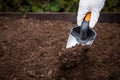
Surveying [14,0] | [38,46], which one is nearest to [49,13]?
[14,0]

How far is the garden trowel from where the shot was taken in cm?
181

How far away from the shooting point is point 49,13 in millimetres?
2588

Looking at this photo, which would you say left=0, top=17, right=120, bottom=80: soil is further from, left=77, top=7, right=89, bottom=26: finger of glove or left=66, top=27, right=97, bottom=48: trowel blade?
left=77, top=7, right=89, bottom=26: finger of glove

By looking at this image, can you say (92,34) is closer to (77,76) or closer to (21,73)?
(77,76)

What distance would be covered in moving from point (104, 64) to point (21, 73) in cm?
64

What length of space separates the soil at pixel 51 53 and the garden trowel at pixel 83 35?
0.07 m

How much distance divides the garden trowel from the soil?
7 centimetres

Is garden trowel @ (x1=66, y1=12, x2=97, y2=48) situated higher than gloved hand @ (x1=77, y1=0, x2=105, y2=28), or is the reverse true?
gloved hand @ (x1=77, y1=0, x2=105, y2=28)

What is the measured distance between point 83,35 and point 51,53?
0.34m

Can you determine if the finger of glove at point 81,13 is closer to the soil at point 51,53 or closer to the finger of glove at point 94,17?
the finger of glove at point 94,17

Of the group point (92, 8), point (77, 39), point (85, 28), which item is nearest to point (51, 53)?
point (77, 39)

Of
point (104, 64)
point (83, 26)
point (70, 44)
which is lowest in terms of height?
point (104, 64)

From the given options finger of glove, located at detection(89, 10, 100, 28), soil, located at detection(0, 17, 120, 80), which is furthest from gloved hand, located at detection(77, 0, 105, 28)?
soil, located at detection(0, 17, 120, 80)

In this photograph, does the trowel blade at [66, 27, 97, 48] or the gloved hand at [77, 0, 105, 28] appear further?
the trowel blade at [66, 27, 97, 48]
